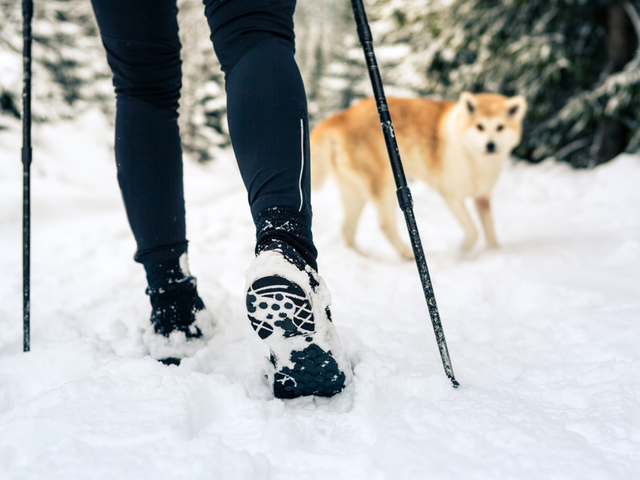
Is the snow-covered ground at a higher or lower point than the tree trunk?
lower

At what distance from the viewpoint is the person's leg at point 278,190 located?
2.00 ft

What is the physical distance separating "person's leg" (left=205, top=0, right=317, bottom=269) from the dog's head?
208 centimetres

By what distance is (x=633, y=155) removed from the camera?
351 cm

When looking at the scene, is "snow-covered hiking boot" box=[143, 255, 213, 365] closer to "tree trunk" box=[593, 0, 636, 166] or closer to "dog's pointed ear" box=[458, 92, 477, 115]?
"dog's pointed ear" box=[458, 92, 477, 115]

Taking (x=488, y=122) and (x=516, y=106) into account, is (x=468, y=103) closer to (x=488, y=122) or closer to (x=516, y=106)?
(x=488, y=122)

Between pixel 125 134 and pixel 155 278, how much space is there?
0.31 metres

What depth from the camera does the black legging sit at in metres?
0.68

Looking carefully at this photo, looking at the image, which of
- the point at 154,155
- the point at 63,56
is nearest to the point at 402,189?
the point at 154,155

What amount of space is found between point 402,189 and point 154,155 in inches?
20.3

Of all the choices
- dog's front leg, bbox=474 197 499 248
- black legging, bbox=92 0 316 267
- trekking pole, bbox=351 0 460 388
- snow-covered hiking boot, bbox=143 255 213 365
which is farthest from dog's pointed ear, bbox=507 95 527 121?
snow-covered hiking boot, bbox=143 255 213 365

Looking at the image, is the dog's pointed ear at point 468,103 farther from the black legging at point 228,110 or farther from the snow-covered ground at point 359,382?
the black legging at point 228,110

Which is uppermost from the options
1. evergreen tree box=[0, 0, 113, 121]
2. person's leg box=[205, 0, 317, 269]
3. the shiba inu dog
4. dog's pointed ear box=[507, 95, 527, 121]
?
evergreen tree box=[0, 0, 113, 121]

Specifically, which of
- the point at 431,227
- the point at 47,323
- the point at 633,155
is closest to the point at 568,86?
the point at 633,155

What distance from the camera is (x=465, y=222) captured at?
2.49 metres
